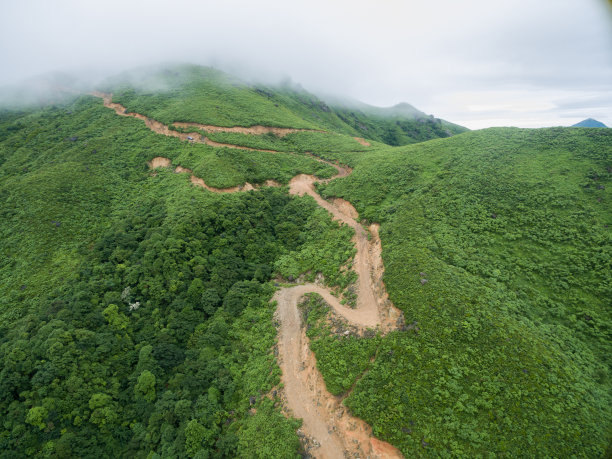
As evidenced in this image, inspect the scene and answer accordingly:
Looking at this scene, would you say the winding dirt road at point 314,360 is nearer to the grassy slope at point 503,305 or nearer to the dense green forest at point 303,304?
the dense green forest at point 303,304

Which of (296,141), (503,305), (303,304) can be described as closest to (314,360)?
(303,304)

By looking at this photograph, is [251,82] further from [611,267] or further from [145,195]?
[611,267]

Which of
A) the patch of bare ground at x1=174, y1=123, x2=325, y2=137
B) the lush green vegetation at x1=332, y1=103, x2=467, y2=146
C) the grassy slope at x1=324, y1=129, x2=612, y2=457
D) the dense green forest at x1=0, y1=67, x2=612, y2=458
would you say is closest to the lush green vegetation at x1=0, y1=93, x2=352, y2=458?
the dense green forest at x1=0, y1=67, x2=612, y2=458

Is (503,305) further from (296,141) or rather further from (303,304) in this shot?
(296,141)

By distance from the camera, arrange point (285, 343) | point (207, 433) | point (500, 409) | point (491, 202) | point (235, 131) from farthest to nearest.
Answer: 1. point (235, 131)
2. point (491, 202)
3. point (285, 343)
4. point (207, 433)
5. point (500, 409)

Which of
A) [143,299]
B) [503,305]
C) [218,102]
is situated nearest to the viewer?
[503,305]

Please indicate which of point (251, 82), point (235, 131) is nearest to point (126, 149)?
point (235, 131)
